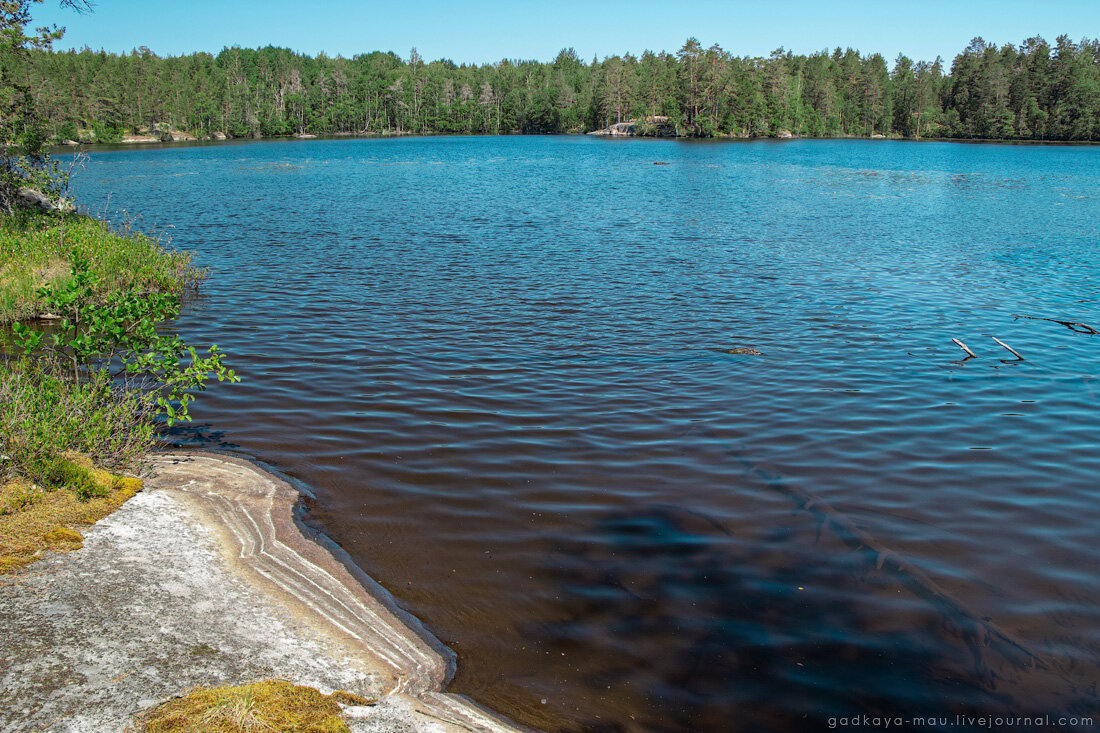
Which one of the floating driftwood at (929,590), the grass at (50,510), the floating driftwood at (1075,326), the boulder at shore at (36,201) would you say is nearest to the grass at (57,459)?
the grass at (50,510)

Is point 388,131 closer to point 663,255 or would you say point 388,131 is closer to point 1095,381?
point 663,255

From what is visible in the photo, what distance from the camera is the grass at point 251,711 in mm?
4082

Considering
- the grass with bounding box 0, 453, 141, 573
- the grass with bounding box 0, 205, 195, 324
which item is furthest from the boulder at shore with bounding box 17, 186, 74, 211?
the grass with bounding box 0, 453, 141, 573

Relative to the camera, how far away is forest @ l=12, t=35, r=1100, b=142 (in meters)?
126

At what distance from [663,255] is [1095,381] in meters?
14.0

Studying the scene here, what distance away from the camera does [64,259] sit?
55.5ft

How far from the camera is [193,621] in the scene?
17.8ft

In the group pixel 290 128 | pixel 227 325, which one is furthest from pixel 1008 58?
pixel 227 325

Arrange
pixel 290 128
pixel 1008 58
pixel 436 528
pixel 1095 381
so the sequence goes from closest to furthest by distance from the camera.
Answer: pixel 436 528, pixel 1095 381, pixel 1008 58, pixel 290 128

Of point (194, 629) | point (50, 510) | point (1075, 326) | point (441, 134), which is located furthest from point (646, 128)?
point (194, 629)

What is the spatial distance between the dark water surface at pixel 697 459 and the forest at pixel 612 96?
10158 centimetres

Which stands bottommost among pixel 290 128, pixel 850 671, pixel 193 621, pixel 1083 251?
pixel 850 671

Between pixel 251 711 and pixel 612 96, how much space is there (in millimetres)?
167346

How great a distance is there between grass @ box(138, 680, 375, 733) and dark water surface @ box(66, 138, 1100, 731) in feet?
4.52
